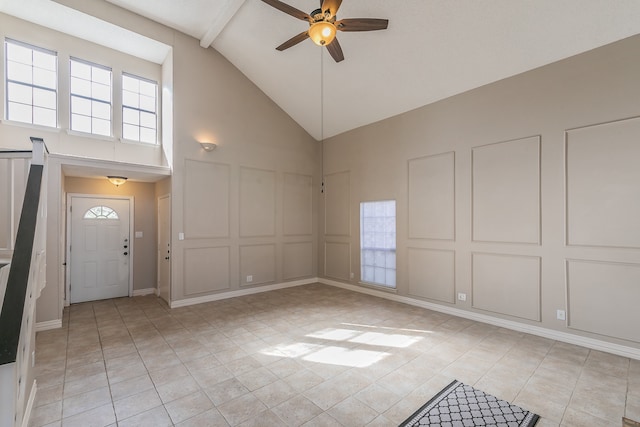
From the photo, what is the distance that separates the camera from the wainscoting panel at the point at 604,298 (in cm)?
322

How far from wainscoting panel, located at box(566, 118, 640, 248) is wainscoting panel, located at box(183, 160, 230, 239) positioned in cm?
542

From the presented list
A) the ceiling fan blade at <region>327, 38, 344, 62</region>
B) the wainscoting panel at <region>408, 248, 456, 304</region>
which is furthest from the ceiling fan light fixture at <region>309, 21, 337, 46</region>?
the wainscoting panel at <region>408, 248, 456, 304</region>

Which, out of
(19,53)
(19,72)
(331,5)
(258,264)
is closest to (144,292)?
(258,264)

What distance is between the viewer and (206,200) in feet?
18.0

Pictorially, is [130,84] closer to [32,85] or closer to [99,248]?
[32,85]

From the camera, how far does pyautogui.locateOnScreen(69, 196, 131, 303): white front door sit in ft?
17.4

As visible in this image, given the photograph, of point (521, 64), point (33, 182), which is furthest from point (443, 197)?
point (33, 182)

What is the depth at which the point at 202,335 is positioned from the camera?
12.6ft

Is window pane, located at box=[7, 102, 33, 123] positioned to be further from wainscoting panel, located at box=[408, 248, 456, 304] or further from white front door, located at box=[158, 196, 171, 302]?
wainscoting panel, located at box=[408, 248, 456, 304]

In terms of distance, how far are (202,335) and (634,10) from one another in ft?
20.3

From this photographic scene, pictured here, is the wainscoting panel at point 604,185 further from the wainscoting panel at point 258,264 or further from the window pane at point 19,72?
the window pane at point 19,72

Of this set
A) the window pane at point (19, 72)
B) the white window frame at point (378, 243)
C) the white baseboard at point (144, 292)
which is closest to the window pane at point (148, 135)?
the window pane at point (19, 72)

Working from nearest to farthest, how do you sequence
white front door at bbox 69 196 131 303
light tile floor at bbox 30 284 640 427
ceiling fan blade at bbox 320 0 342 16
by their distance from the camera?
1. light tile floor at bbox 30 284 640 427
2. ceiling fan blade at bbox 320 0 342 16
3. white front door at bbox 69 196 131 303

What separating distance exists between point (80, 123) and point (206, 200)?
244 centimetres
